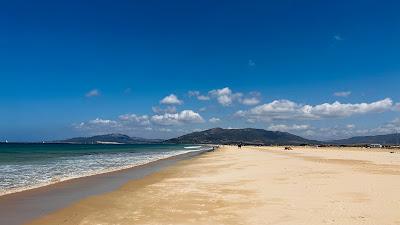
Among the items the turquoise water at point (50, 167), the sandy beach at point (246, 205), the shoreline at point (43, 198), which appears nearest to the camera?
the sandy beach at point (246, 205)

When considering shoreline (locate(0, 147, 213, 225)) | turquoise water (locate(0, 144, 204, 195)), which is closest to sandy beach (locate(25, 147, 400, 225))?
shoreline (locate(0, 147, 213, 225))

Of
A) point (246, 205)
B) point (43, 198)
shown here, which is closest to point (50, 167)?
point (43, 198)

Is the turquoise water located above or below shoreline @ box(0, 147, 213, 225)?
above

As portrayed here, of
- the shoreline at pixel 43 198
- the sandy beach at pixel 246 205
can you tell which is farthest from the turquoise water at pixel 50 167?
the sandy beach at pixel 246 205

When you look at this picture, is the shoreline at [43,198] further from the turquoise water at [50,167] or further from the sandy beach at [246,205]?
the turquoise water at [50,167]

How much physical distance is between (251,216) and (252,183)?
9.66 m

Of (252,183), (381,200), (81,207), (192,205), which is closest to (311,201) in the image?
(381,200)

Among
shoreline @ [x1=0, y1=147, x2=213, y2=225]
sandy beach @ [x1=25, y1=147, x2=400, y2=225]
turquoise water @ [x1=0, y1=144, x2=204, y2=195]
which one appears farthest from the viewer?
turquoise water @ [x1=0, y1=144, x2=204, y2=195]

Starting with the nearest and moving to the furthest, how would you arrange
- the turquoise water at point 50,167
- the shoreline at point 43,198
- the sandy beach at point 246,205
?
the sandy beach at point 246,205 < the shoreline at point 43,198 < the turquoise water at point 50,167

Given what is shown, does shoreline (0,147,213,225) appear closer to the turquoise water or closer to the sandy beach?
the sandy beach

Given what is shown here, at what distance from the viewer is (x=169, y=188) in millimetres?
21188

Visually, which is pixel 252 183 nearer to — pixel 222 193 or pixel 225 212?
pixel 222 193

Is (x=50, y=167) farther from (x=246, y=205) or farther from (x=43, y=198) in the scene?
(x=246, y=205)

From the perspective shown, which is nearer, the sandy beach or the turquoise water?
the sandy beach
